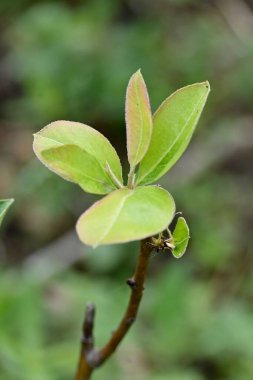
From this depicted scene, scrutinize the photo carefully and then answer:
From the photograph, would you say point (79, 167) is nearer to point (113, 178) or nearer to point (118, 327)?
point (113, 178)

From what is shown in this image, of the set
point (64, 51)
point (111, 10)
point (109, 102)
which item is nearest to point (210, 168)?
point (109, 102)

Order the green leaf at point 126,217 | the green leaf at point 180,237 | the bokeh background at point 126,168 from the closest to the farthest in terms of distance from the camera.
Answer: the green leaf at point 126,217 → the green leaf at point 180,237 → the bokeh background at point 126,168

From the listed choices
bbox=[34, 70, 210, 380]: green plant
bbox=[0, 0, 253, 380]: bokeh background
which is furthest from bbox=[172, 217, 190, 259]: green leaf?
bbox=[0, 0, 253, 380]: bokeh background

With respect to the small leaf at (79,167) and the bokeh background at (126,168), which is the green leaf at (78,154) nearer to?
the small leaf at (79,167)

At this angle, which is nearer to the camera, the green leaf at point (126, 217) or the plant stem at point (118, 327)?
the green leaf at point (126, 217)

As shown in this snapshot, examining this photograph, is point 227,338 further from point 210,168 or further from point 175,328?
point 210,168

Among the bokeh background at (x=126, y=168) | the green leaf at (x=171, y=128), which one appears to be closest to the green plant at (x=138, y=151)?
the green leaf at (x=171, y=128)

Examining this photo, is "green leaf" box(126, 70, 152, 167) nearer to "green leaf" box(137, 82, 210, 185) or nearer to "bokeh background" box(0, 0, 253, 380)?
"green leaf" box(137, 82, 210, 185)
